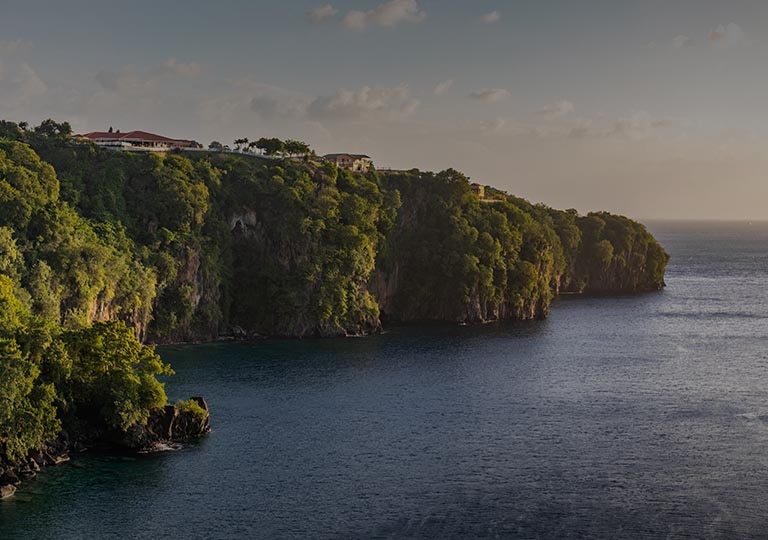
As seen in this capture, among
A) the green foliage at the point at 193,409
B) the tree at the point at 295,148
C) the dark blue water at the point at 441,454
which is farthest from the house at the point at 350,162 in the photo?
the green foliage at the point at 193,409

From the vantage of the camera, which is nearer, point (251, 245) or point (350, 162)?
point (251, 245)

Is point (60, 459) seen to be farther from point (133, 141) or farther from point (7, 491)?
point (133, 141)

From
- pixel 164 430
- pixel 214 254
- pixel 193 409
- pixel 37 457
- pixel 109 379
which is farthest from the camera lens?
pixel 214 254

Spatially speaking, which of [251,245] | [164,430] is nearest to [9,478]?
[164,430]

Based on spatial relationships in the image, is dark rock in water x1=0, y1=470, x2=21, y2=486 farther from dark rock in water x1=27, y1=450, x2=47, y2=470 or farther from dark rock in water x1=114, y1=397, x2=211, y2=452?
dark rock in water x1=114, y1=397, x2=211, y2=452

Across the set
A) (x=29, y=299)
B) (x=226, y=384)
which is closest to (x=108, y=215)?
(x=29, y=299)

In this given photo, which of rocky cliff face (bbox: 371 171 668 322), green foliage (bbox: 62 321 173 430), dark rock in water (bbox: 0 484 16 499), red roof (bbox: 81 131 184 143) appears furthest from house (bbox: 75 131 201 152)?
dark rock in water (bbox: 0 484 16 499)
